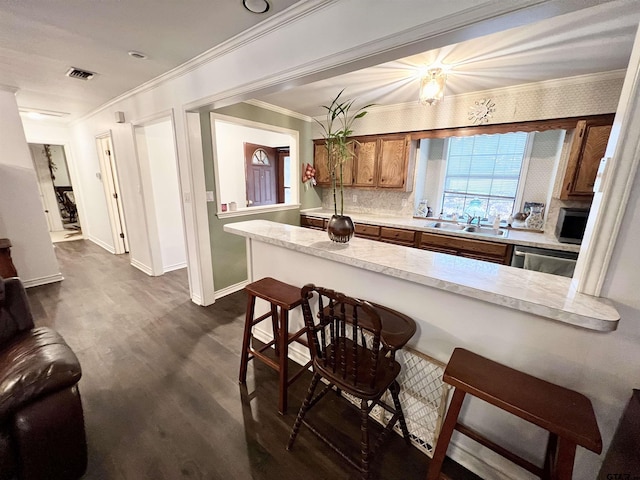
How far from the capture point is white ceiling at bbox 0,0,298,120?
62.0 inches

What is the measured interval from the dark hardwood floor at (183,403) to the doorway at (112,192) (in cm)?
189

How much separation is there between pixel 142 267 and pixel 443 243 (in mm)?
4421

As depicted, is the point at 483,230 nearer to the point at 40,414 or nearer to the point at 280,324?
the point at 280,324

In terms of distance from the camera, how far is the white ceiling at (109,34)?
62.0 inches

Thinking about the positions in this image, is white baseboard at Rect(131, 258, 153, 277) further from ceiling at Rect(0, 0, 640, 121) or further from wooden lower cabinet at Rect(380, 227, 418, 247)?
wooden lower cabinet at Rect(380, 227, 418, 247)

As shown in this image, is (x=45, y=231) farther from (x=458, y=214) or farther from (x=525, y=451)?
(x=458, y=214)

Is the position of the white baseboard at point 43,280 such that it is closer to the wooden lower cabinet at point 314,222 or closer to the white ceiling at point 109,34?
the white ceiling at point 109,34

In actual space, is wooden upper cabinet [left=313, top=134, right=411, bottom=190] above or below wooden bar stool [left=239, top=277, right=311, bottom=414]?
above

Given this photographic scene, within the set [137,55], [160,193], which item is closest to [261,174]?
[160,193]

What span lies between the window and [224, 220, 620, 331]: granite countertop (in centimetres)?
250

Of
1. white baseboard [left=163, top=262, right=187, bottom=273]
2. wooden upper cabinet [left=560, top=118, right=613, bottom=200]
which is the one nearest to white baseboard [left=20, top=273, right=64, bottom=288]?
white baseboard [left=163, top=262, right=187, bottom=273]

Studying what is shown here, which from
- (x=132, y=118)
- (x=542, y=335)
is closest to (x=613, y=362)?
(x=542, y=335)

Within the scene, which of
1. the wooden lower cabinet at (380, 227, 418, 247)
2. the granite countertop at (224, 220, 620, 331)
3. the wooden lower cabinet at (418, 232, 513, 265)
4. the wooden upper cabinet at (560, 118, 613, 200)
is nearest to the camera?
the granite countertop at (224, 220, 620, 331)

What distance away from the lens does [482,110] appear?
303cm
